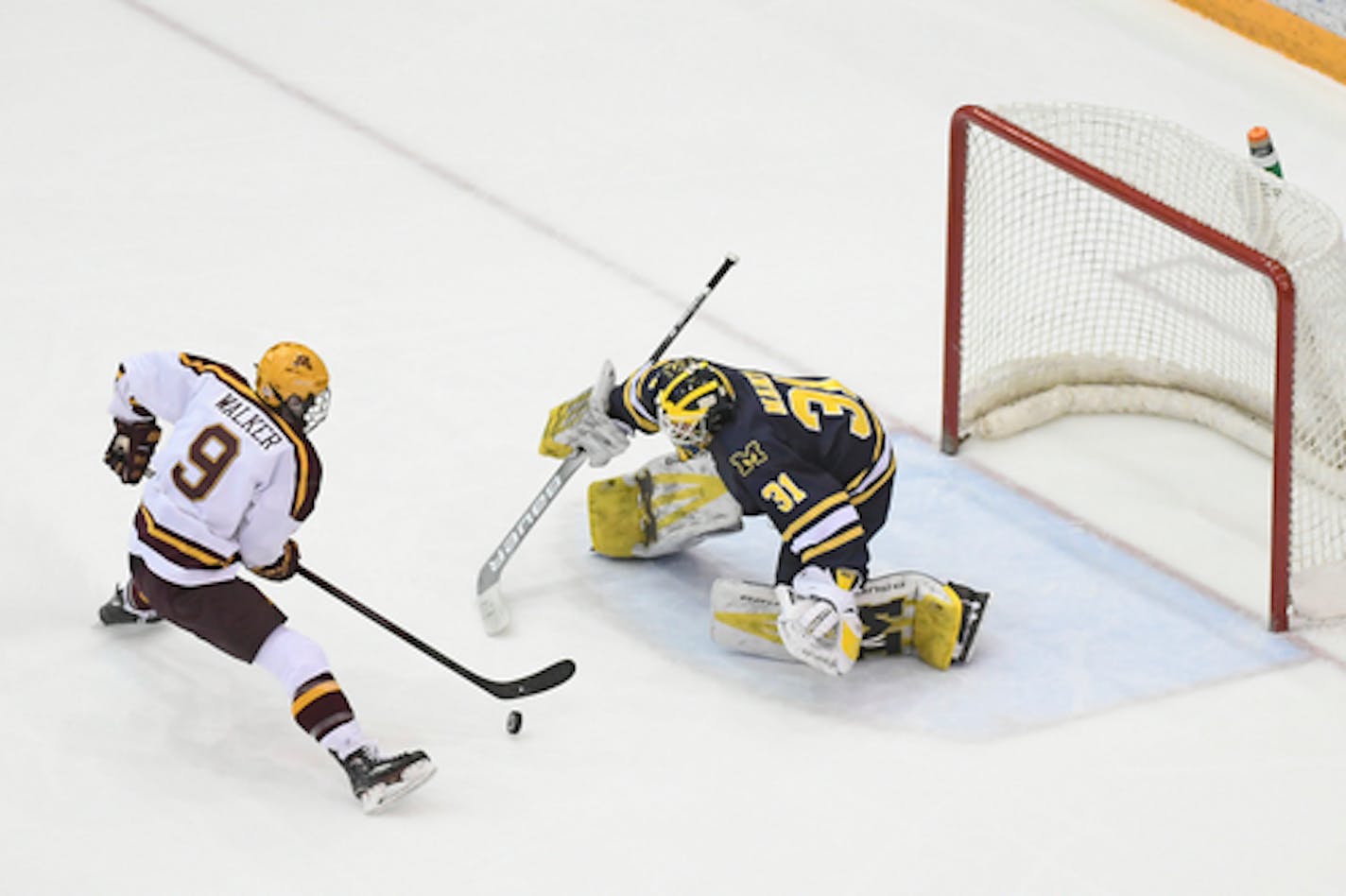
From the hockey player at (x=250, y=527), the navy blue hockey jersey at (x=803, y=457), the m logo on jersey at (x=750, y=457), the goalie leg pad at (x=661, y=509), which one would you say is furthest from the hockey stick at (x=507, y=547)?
the hockey player at (x=250, y=527)

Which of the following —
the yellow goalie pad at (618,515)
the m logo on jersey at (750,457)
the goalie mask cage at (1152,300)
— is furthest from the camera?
the yellow goalie pad at (618,515)

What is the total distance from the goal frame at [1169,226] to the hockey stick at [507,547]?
650 millimetres

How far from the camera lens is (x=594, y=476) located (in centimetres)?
552

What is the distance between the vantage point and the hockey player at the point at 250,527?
14.1 ft

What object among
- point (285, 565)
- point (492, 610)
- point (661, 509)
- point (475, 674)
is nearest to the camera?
point (285, 565)

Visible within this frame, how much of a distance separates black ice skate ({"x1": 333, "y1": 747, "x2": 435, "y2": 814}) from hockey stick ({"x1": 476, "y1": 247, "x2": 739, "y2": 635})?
616 millimetres

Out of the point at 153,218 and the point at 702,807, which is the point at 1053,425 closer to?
the point at 702,807

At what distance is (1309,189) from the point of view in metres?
6.80

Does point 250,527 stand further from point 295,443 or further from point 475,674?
point 475,674

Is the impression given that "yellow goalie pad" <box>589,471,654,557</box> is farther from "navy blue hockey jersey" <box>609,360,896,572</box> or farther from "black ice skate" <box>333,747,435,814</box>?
"black ice skate" <box>333,747,435,814</box>

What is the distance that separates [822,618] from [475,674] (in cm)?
69

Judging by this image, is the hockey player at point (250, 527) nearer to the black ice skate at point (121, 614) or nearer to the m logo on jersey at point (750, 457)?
the black ice skate at point (121, 614)

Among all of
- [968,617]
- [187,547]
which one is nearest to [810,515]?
[968,617]

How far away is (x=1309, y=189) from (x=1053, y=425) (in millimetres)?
1578
